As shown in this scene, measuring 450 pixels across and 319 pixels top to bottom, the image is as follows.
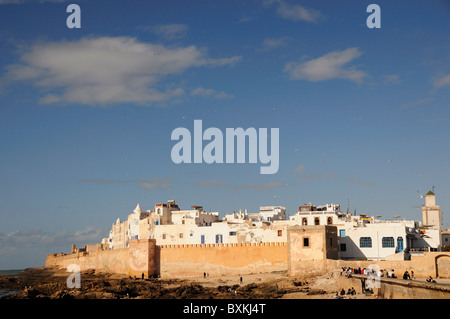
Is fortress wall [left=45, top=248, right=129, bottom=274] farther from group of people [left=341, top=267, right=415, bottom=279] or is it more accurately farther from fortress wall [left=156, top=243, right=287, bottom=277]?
group of people [left=341, top=267, right=415, bottom=279]

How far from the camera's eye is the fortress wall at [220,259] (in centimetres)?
5297

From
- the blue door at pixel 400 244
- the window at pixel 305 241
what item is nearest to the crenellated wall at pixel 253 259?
the window at pixel 305 241

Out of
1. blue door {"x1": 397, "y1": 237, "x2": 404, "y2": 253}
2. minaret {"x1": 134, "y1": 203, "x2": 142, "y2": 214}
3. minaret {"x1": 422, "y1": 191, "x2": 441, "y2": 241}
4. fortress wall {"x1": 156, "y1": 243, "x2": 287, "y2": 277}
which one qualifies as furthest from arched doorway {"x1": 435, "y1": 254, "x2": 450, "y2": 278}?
minaret {"x1": 422, "y1": 191, "x2": 441, "y2": 241}

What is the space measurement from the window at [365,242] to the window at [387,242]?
3.76 ft

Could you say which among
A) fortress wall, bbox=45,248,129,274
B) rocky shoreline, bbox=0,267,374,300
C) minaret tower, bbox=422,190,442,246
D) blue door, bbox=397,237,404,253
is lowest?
rocky shoreline, bbox=0,267,374,300

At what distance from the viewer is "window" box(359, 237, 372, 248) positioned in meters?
50.1

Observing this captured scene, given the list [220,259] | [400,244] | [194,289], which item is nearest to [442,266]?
[400,244]

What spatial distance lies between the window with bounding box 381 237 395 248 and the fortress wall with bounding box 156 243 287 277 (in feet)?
29.3

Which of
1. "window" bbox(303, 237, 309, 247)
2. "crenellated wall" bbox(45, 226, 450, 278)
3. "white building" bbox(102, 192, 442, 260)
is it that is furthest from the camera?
"white building" bbox(102, 192, 442, 260)

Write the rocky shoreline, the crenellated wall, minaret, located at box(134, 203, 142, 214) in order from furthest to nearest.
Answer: minaret, located at box(134, 203, 142, 214)
the crenellated wall
the rocky shoreline

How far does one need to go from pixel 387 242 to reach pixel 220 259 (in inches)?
628

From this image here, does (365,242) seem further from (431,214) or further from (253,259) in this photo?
(431,214)
